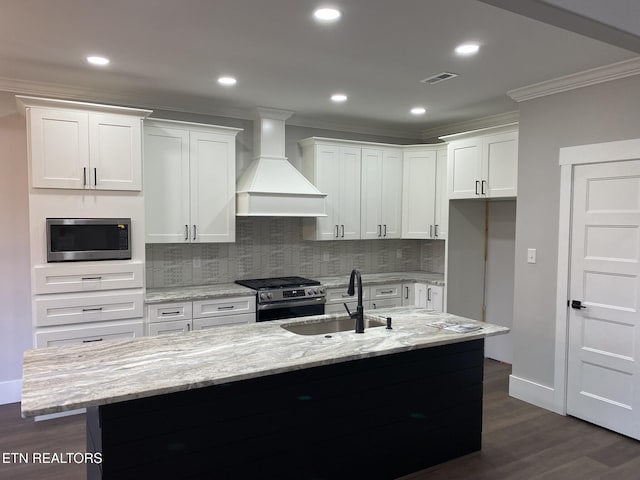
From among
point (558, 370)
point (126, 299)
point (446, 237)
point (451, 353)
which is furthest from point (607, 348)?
point (126, 299)

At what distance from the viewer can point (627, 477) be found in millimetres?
2951

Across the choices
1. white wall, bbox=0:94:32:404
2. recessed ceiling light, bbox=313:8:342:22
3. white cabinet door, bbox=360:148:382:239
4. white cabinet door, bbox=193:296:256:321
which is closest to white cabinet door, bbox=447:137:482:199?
white cabinet door, bbox=360:148:382:239

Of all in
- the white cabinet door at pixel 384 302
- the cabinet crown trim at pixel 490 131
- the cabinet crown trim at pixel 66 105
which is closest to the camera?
the cabinet crown trim at pixel 66 105

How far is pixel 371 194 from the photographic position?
5.52 meters

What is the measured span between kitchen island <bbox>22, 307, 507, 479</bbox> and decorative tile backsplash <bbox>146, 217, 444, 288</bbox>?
2.04 meters

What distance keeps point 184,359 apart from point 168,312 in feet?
6.59

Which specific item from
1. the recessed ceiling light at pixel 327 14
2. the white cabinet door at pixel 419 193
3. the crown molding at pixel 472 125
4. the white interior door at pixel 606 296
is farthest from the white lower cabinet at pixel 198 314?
the crown molding at pixel 472 125

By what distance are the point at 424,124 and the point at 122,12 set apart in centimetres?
391

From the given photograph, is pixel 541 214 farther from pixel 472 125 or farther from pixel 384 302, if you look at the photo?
pixel 384 302

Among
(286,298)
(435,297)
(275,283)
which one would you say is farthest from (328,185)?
(435,297)

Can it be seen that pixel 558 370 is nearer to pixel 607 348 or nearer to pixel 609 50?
pixel 607 348

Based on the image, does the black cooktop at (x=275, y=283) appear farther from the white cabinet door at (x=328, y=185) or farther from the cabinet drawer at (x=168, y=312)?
the cabinet drawer at (x=168, y=312)

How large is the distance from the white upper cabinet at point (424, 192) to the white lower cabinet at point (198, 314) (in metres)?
2.25

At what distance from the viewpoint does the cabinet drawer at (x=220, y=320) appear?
4.29 m
